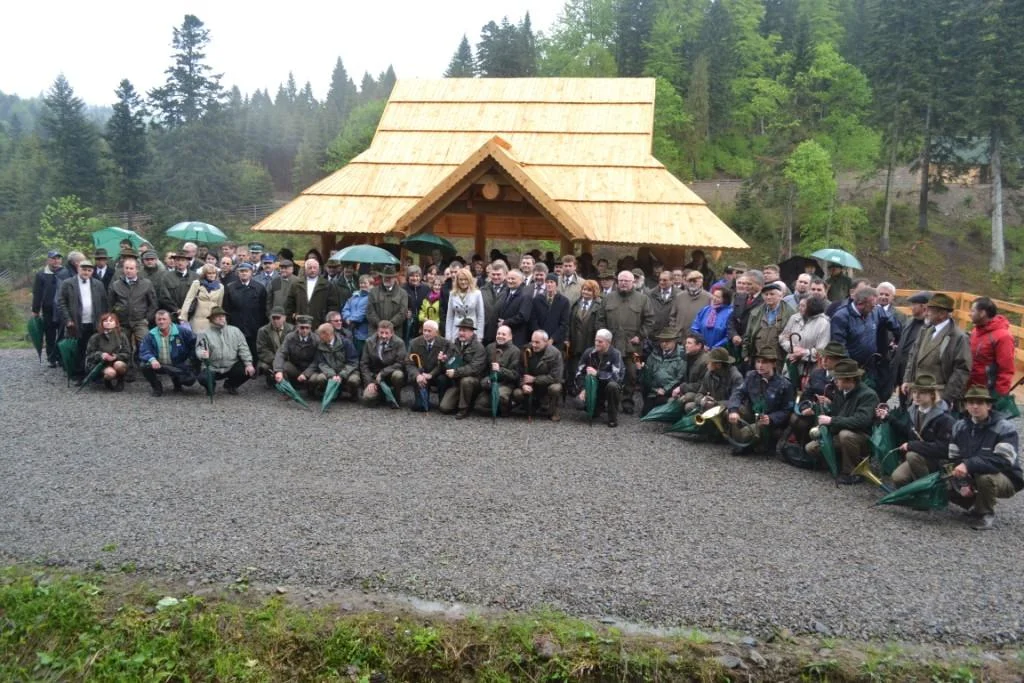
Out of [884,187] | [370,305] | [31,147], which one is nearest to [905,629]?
[370,305]

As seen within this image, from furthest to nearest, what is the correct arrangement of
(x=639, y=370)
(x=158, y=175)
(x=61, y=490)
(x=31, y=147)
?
1. (x=31, y=147)
2. (x=158, y=175)
3. (x=639, y=370)
4. (x=61, y=490)

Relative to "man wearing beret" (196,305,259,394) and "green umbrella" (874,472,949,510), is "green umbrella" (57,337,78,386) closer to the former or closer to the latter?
"man wearing beret" (196,305,259,394)

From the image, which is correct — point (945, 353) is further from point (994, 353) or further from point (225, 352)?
point (225, 352)

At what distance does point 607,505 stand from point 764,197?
1206 inches

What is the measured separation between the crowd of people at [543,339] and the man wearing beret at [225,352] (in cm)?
2

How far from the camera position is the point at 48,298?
34.8 ft

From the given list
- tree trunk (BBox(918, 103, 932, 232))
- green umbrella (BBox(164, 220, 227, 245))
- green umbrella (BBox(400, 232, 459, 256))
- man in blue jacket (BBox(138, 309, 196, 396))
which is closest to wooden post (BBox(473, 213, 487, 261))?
green umbrella (BBox(400, 232, 459, 256))

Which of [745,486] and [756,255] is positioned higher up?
[756,255]

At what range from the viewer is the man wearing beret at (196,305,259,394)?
9516 mm

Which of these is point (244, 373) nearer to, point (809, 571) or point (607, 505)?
point (607, 505)

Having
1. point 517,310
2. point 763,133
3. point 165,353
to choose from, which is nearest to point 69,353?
point 165,353

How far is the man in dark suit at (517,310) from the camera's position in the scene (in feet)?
30.8

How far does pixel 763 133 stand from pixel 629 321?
36907 millimetres

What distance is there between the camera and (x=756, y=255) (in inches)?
1277
